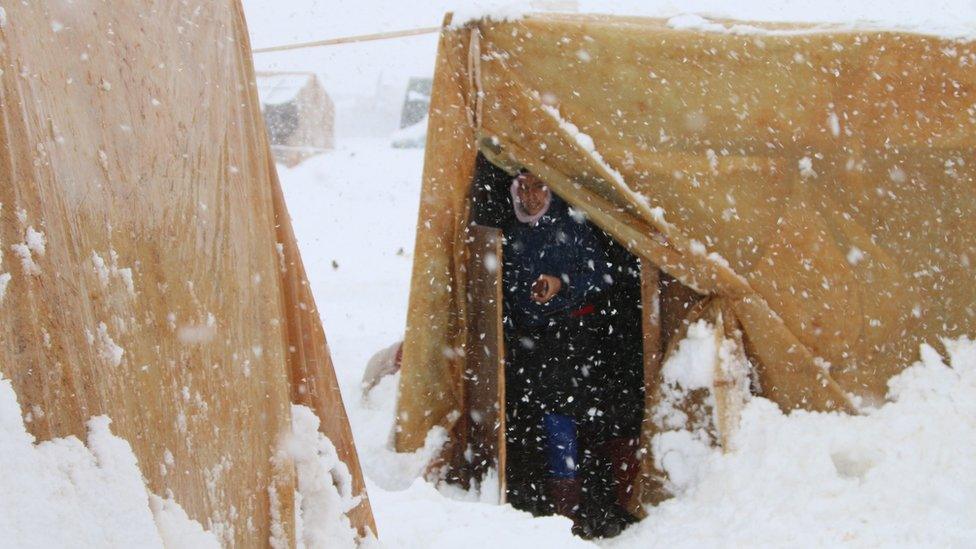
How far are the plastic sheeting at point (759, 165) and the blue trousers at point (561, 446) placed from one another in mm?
744

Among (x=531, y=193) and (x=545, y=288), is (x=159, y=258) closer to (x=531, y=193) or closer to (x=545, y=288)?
(x=545, y=288)

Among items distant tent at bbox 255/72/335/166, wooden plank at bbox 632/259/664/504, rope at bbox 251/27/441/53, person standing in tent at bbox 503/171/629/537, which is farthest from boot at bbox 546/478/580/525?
distant tent at bbox 255/72/335/166

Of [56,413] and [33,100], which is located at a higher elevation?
[33,100]

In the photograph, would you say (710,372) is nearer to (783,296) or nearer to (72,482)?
(783,296)

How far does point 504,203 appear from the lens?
430 cm

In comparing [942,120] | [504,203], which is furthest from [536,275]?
[942,120]

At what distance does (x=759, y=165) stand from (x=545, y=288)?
1134 millimetres

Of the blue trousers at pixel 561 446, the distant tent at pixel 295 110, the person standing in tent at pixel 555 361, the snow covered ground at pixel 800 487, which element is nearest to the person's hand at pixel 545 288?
the person standing in tent at pixel 555 361

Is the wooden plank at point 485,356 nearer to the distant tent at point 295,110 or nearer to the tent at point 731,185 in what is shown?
the tent at point 731,185

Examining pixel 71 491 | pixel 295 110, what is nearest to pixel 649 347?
pixel 71 491

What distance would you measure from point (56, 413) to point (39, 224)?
9.3 inches

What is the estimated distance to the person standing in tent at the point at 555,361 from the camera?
4.08 metres

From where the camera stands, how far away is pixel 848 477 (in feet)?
11.7

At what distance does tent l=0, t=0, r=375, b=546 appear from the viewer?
1.03 metres
